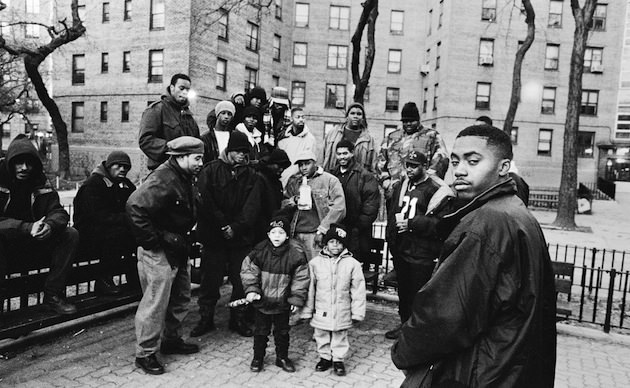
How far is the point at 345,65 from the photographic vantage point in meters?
42.5

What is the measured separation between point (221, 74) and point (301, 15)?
13156 mm

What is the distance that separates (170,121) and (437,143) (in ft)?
12.4

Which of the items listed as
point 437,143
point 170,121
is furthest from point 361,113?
point 170,121

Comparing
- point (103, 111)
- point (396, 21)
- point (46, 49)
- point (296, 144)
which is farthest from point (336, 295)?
point (396, 21)

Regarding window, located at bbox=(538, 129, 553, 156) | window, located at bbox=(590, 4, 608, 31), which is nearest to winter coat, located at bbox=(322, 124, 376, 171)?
window, located at bbox=(538, 129, 553, 156)

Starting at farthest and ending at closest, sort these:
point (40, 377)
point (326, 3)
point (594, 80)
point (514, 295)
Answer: point (326, 3) < point (594, 80) < point (40, 377) < point (514, 295)

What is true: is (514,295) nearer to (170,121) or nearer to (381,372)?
(381,372)

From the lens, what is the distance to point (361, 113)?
7.88 metres

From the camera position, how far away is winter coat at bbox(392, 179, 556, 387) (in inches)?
85.7

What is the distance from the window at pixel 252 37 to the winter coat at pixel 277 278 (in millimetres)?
31891

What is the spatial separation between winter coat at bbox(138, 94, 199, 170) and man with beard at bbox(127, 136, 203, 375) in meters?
1.30

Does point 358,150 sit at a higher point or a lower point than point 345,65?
lower

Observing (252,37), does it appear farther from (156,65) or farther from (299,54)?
(156,65)

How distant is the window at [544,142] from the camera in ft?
124
